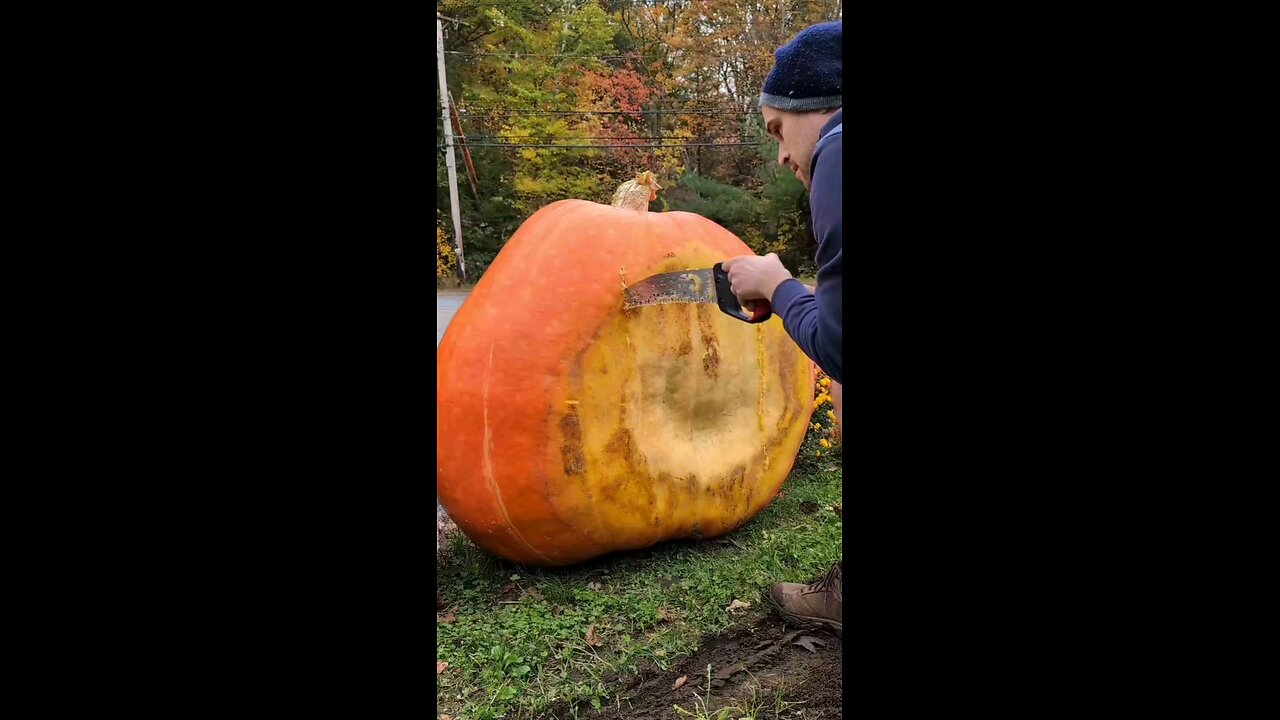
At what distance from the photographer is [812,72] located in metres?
1.37

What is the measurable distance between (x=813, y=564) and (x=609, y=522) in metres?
0.78

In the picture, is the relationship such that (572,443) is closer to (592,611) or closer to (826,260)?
(592,611)

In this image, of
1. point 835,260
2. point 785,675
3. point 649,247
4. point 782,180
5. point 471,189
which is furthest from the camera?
point 471,189

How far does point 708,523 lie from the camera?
8.52 feet

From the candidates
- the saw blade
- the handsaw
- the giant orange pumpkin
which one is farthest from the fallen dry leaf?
the saw blade

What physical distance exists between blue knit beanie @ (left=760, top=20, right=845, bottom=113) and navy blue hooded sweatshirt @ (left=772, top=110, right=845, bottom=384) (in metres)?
0.04

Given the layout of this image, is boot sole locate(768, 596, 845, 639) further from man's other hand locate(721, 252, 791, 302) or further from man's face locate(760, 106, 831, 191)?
man's face locate(760, 106, 831, 191)

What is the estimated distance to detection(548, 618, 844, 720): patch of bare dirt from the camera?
6.12 feet

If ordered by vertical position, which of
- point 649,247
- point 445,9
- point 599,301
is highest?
point 445,9

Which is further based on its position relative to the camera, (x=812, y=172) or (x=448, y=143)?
(x=448, y=143)

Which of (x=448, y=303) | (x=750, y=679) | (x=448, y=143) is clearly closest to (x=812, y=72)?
(x=750, y=679)

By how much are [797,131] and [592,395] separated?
1099 millimetres
